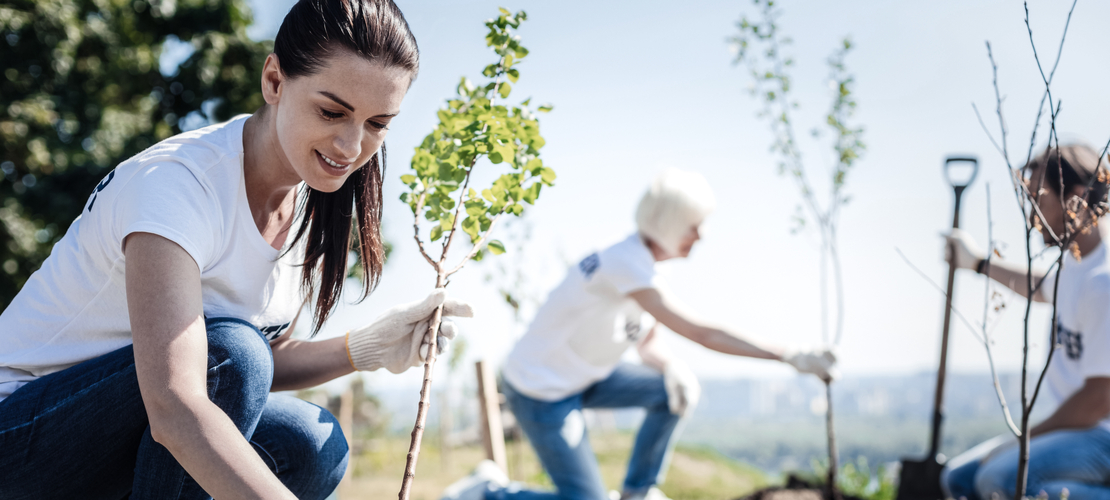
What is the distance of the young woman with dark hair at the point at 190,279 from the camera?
101 centimetres

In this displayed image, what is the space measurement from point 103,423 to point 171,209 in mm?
399

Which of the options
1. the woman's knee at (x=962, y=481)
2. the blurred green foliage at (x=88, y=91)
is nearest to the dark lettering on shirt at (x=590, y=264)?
the woman's knee at (x=962, y=481)

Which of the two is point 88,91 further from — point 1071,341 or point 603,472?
point 1071,341

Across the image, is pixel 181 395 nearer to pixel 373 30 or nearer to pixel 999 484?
pixel 373 30

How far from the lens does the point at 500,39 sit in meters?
1.45

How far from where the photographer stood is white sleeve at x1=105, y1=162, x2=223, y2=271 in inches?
39.3

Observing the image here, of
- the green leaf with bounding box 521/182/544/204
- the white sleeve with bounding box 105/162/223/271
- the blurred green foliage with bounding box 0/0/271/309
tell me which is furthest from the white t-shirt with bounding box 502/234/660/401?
the blurred green foliage with bounding box 0/0/271/309

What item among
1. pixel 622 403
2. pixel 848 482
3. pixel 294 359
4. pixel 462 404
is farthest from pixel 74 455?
pixel 462 404

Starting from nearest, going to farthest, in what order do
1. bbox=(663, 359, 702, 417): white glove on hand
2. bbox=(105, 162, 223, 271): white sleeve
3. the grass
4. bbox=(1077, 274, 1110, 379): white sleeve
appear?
bbox=(105, 162, 223, 271): white sleeve < bbox=(1077, 274, 1110, 379): white sleeve < bbox=(663, 359, 702, 417): white glove on hand < the grass

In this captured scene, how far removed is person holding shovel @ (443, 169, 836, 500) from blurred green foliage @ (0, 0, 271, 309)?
7.00 metres

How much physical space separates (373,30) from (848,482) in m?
4.01

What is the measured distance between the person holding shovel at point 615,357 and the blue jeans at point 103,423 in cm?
153

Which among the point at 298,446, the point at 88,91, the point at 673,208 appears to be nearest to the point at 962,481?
the point at 673,208

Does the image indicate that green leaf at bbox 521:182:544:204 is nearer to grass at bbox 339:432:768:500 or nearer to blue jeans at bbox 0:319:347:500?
blue jeans at bbox 0:319:347:500
